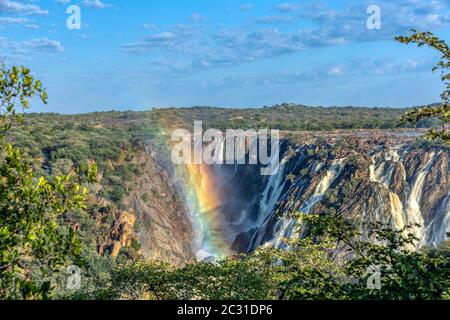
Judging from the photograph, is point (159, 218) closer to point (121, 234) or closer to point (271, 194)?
point (121, 234)

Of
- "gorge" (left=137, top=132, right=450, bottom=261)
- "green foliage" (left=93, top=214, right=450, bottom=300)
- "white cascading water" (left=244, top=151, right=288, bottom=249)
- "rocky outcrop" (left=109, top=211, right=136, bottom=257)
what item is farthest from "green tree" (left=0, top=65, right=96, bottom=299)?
"white cascading water" (left=244, top=151, right=288, bottom=249)

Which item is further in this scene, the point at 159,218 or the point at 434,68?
the point at 159,218

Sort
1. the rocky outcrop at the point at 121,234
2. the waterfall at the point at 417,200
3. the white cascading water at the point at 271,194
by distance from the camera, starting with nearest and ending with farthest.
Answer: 1. the waterfall at the point at 417,200
2. the rocky outcrop at the point at 121,234
3. the white cascading water at the point at 271,194

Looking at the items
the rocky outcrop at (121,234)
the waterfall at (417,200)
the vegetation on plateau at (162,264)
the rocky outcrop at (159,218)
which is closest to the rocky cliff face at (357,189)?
the waterfall at (417,200)

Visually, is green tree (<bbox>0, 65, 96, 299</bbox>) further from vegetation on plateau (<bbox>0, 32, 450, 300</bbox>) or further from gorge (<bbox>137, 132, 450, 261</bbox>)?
gorge (<bbox>137, 132, 450, 261</bbox>)

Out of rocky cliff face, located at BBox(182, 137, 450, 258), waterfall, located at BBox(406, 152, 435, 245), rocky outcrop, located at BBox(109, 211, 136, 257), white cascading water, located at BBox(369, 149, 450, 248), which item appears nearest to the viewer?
white cascading water, located at BBox(369, 149, 450, 248)

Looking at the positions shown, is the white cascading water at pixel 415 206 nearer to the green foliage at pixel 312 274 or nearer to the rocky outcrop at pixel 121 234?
the green foliage at pixel 312 274

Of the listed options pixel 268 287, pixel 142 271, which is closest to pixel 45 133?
pixel 142 271

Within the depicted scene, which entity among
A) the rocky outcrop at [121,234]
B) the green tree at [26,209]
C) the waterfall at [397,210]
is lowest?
the rocky outcrop at [121,234]

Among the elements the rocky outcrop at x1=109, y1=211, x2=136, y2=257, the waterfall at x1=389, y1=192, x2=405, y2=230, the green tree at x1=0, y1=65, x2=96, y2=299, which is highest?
the green tree at x1=0, y1=65, x2=96, y2=299

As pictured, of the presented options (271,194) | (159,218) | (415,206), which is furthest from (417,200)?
(159,218)
